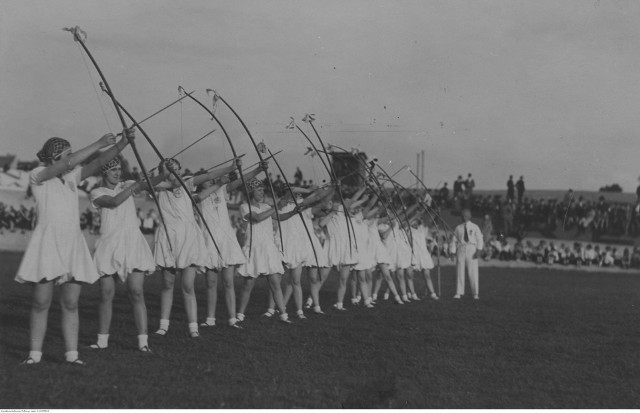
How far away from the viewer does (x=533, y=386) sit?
716 cm

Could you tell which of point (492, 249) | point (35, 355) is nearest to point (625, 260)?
point (492, 249)

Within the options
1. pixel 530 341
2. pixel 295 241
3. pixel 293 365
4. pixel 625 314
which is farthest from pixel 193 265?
pixel 625 314

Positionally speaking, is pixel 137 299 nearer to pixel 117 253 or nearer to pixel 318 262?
pixel 117 253

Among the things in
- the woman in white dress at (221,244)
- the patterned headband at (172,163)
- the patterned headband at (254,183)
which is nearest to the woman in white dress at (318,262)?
the patterned headband at (254,183)

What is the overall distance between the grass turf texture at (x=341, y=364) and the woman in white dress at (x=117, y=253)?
0.38 meters

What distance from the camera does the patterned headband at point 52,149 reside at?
706 centimetres

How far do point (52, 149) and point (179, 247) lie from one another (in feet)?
8.57

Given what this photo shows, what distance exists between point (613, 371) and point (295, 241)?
5.70 meters

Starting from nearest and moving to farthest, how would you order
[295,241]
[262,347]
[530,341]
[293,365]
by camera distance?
[293,365], [262,347], [530,341], [295,241]

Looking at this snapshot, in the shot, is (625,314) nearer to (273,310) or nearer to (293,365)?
(273,310)

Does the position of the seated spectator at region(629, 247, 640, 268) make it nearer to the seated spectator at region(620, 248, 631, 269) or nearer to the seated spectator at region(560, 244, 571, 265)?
the seated spectator at region(620, 248, 631, 269)

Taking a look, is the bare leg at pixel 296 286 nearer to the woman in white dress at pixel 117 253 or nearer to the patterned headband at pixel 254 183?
the patterned headband at pixel 254 183

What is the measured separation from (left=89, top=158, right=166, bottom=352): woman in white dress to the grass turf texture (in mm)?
380

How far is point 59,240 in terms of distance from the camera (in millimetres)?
6938
